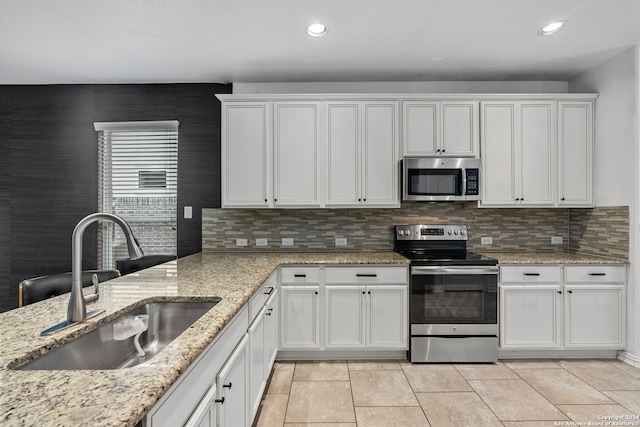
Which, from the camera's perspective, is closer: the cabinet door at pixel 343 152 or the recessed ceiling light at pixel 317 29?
the recessed ceiling light at pixel 317 29

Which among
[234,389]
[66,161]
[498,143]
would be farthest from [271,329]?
[66,161]

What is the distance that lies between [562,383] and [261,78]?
141 inches

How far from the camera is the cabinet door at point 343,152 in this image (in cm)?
318

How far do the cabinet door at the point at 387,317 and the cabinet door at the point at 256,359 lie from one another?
1.04 m

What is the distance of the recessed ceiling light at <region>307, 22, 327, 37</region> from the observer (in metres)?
2.43

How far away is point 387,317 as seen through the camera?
9.55 feet

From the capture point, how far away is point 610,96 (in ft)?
9.87

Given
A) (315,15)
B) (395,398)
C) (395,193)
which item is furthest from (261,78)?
(395,398)

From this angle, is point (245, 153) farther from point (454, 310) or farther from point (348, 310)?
point (454, 310)

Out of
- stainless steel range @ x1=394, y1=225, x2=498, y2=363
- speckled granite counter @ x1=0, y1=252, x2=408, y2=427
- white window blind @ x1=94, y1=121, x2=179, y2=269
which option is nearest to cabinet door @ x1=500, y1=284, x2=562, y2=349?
stainless steel range @ x1=394, y1=225, x2=498, y2=363

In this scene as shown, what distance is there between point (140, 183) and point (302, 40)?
84.8 inches

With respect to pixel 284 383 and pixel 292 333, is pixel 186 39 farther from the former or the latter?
pixel 284 383

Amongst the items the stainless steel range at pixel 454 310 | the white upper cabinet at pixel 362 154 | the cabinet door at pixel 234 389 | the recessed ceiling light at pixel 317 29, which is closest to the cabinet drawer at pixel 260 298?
the cabinet door at pixel 234 389

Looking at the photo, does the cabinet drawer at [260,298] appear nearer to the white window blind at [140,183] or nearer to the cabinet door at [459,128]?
the white window blind at [140,183]
